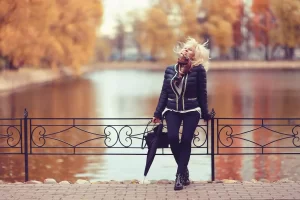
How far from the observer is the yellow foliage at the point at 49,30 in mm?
33250

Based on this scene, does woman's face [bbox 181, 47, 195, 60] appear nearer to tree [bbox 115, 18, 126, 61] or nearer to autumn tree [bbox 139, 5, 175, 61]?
autumn tree [bbox 139, 5, 175, 61]

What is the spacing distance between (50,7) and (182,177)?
3151 centimetres

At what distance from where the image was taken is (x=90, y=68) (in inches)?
3187

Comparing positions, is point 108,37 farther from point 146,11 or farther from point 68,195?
point 68,195

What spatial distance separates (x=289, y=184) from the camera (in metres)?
7.92

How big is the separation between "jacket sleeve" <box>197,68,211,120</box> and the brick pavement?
928 millimetres

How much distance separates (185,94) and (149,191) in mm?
1270

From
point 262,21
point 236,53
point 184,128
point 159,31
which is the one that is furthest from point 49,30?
point 236,53

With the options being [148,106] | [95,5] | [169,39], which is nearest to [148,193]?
[148,106]

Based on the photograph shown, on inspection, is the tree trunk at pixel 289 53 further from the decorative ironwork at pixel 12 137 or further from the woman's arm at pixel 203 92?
the woman's arm at pixel 203 92

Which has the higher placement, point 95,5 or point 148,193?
point 95,5

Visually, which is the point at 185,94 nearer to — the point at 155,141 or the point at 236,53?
the point at 155,141

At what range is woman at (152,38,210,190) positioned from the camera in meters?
7.68

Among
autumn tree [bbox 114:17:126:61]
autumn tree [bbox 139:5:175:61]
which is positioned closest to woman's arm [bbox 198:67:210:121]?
autumn tree [bbox 139:5:175:61]
